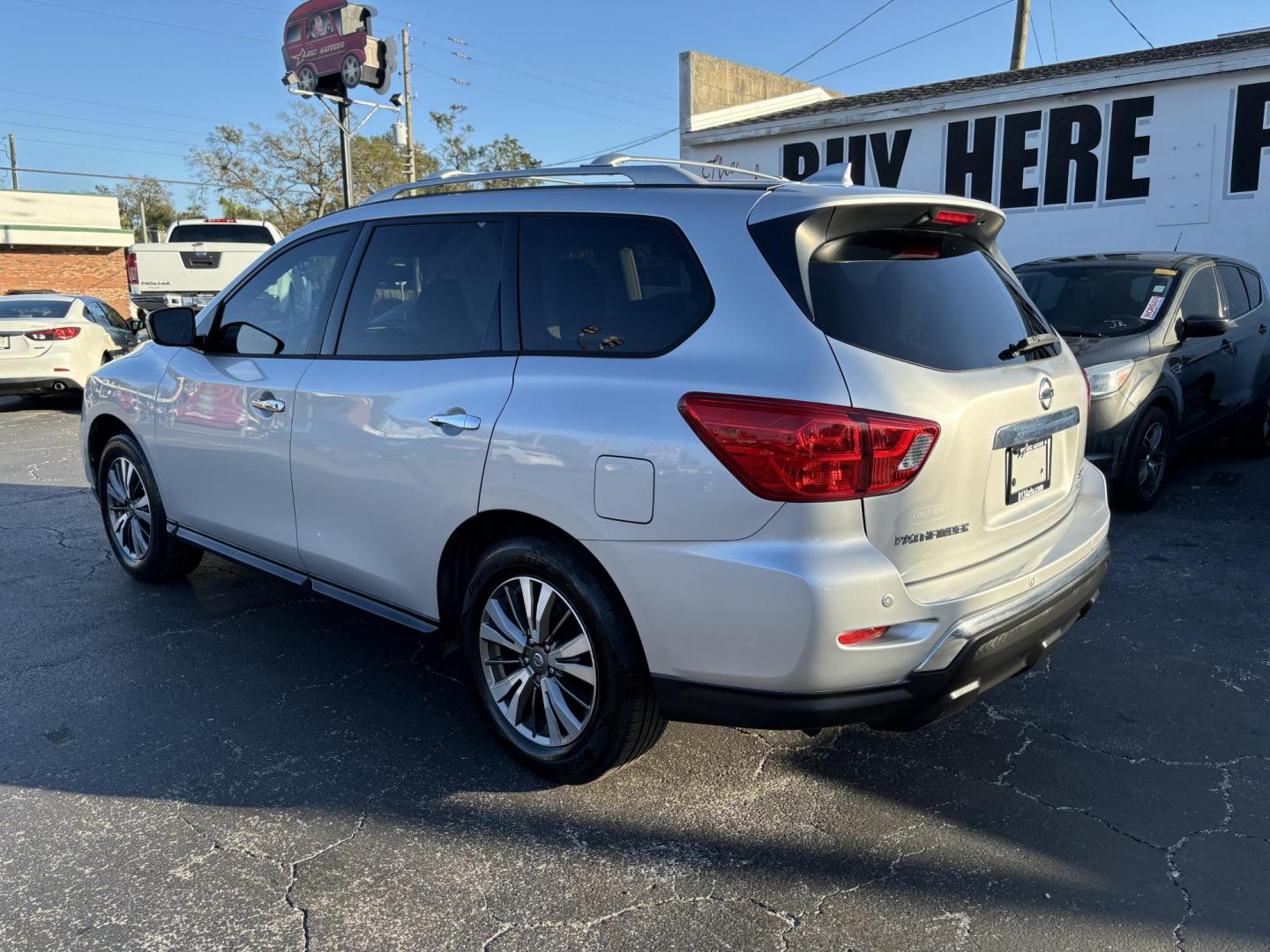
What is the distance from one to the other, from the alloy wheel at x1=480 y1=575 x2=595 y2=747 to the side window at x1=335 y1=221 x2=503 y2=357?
0.84 meters

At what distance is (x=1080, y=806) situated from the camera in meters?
3.08

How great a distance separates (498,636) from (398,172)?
163 ft

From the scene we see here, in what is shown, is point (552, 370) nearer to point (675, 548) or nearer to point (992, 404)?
point (675, 548)

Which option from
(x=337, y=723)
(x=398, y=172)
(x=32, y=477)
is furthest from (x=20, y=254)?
(x=337, y=723)

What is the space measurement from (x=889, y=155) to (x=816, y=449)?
15.1 m

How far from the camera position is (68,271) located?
36.8 m

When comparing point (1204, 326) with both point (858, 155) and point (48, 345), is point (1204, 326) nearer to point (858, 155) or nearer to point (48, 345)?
point (858, 155)

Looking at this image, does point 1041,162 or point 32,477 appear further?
point 1041,162

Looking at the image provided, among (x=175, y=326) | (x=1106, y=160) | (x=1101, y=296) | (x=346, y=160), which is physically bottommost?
(x=175, y=326)

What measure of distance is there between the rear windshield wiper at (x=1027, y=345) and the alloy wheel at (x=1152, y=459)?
3.71 meters

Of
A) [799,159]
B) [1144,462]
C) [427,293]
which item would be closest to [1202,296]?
[1144,462]

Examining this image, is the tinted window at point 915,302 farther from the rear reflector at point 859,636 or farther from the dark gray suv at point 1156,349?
the dark gray suv at point 1156,349

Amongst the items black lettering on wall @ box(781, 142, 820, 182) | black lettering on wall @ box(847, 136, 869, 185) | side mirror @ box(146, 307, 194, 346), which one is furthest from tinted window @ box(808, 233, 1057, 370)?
black lettering on wall @ box(781, 142, 820, 182)

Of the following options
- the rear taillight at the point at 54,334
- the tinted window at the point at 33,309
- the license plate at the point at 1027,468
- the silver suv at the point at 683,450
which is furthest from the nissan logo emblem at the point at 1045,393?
the tinted window at the point at 33,309
